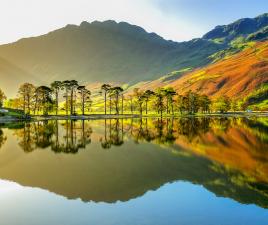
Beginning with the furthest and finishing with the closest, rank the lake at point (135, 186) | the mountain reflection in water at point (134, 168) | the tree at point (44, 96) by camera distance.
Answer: the tree at point (44, 96)
the mountain reflection in water at point (134, 168)
the lake at point (135, 186)

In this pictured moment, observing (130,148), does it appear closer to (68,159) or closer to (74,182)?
(68,159)

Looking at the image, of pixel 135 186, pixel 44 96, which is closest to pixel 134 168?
pixel 135 186

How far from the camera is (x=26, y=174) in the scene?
1487 inches

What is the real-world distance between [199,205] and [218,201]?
2068 millimetres

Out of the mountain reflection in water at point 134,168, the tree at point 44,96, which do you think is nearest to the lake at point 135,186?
the mountain reflection in water at point 134,168

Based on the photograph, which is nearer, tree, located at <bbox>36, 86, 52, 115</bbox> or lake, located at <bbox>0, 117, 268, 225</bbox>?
lake, located at <bbox>0, 117, 268, 225</bbox>

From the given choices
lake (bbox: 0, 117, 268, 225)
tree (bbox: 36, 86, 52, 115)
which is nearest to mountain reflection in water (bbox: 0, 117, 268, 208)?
lake (bbox: 0, 117, 268, 225)

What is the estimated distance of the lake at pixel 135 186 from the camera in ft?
77.9

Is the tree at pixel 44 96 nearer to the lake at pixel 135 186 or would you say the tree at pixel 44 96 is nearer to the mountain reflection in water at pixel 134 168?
the mountain reflection in water at pixel 134 168

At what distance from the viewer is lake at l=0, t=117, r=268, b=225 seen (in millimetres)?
23734

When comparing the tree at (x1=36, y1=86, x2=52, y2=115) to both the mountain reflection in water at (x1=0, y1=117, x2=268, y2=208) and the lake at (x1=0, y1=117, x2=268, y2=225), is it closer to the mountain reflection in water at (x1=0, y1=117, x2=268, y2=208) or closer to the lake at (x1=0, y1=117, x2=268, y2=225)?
the mountain reflection in water at (x1=0, y1=117, x2=268, y2=208)

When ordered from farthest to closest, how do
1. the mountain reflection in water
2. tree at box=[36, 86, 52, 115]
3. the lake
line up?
tree at box=[36, 86, 52, 115] < the mountain reflection in water < the lake

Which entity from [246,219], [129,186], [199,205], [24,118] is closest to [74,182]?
[129,186]

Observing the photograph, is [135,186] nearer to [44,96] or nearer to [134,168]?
[134,168]
